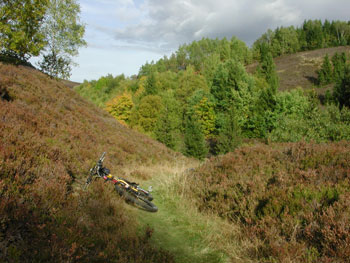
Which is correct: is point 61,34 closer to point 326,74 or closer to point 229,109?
point 229,109

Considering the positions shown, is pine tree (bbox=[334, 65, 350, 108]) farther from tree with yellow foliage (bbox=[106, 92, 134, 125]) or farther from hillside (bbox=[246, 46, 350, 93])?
tree with yellow foliage (bbox=[106, 92, 134, 125])

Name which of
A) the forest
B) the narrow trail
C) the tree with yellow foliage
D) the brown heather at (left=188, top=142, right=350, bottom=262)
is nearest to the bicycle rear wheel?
the narrow trail

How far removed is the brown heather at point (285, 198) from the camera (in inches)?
138

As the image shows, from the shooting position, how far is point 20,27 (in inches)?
764

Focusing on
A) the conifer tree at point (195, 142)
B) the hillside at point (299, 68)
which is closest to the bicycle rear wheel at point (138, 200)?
the conifer tree at point (195, 142)

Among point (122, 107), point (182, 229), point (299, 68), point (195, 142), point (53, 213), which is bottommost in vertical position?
point (182, 229)

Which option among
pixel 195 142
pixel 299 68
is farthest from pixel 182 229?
pixel 299 68

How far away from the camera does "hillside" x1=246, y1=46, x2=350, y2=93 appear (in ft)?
229

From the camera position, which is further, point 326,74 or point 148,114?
point 326,74

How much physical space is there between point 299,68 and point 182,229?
9290 centimetres

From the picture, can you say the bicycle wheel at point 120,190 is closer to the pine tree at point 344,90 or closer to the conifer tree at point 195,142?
the conifer tree at point 195,142

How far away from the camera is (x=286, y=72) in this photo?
79.8 meters

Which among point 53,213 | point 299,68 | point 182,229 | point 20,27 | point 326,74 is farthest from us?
point 299,68

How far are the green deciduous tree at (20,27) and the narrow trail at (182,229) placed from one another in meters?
19.8
